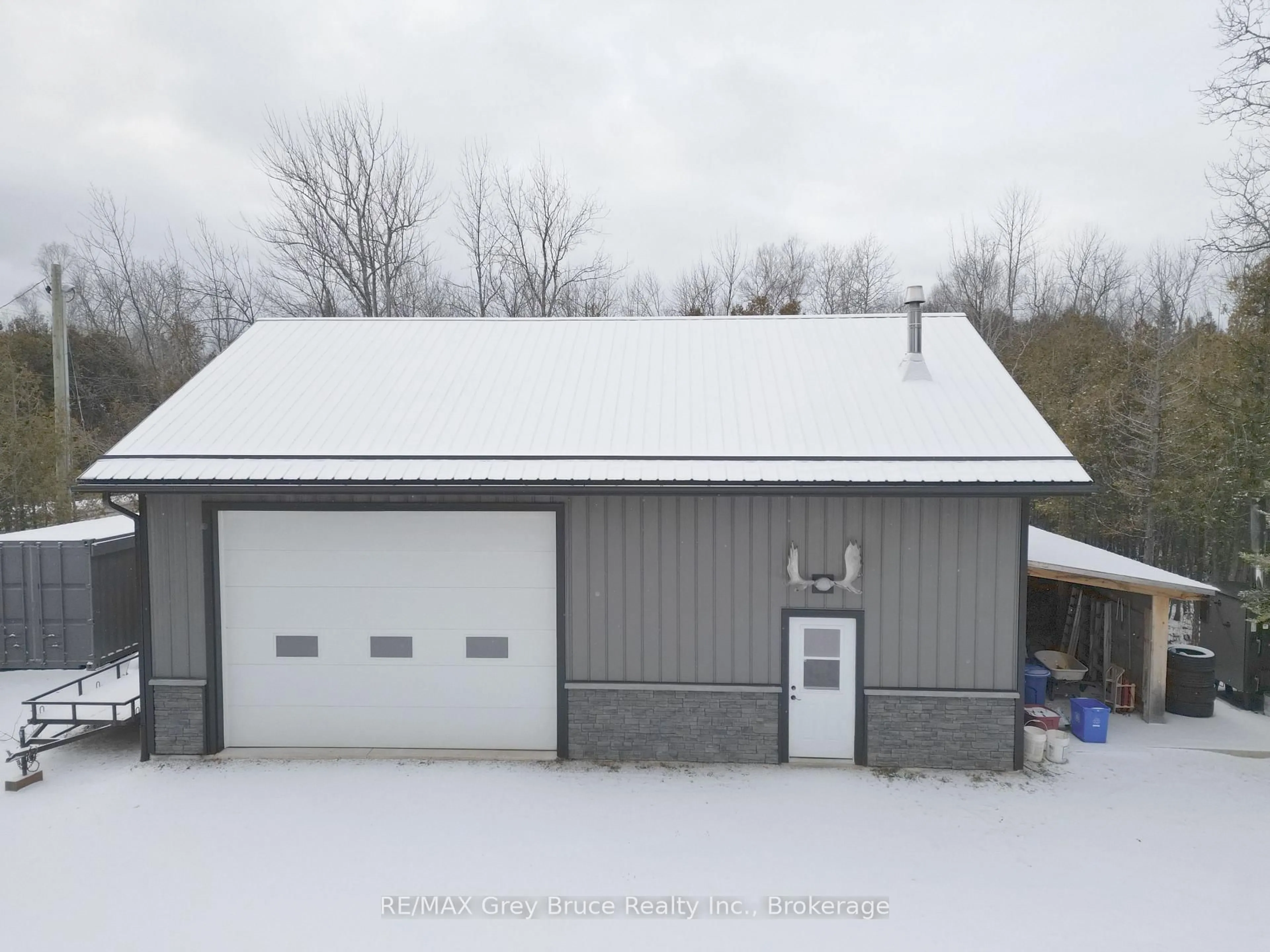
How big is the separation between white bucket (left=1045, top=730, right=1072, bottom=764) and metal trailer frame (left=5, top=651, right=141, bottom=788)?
393 inches

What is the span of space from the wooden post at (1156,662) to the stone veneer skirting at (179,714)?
36.6ft

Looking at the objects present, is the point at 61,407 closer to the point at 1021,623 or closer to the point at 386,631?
the point at 386,631

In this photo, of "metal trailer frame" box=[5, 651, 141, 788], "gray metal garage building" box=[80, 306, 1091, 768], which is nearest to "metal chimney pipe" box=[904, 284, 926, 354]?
"gray metal garage building" box=[80, 306, 1091, 768]

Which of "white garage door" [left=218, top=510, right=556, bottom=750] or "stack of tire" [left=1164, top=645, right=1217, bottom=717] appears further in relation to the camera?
"stack of tire" [left=1164, top=645, right=1217, bottom=717]

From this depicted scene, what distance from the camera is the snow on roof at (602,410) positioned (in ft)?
22.2

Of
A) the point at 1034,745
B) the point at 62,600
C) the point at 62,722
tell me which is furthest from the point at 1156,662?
the point at 62,600

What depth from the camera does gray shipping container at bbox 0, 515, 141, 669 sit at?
9.07 metres

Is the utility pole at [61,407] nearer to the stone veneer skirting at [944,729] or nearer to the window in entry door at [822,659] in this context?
the window in entry door at [822,659]

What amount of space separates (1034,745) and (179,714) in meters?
9.21

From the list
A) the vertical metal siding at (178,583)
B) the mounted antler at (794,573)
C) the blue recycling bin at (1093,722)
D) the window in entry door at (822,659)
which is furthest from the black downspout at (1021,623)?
the vertical metal siding at (178,583)

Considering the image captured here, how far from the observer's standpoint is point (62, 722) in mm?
7074

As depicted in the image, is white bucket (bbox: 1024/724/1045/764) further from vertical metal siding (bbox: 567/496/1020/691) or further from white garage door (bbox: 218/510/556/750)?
white garage door (bbox: 218/510/556/750)

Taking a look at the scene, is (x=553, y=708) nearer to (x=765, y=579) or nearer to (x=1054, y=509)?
(x=765, y=579)

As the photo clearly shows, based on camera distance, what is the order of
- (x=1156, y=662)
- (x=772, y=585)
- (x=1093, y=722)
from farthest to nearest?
1. (x=1156, y=662)
2. (x=1093, y=722)
3. (x=772, y=585)
